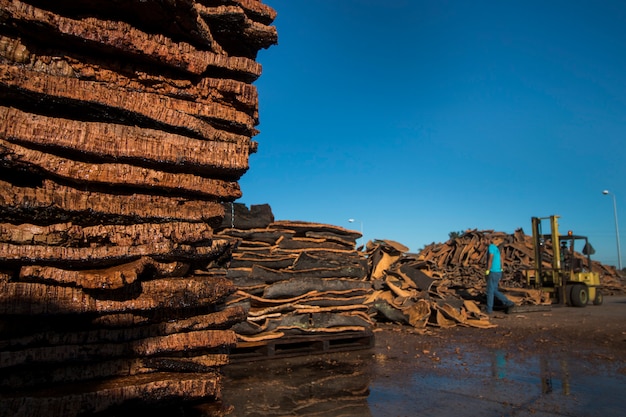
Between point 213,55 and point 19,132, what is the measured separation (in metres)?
1.19

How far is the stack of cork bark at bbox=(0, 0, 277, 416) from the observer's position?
2.10m

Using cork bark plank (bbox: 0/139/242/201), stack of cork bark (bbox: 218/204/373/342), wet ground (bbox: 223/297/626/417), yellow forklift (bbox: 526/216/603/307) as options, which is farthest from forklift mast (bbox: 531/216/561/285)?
cork bark plank (bbox: 0/139/242/201)

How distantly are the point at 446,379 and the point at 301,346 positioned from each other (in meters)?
2.30

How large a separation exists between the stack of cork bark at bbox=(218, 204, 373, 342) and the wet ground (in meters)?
0.48

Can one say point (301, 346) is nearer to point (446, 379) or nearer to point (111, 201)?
point (446, 379)

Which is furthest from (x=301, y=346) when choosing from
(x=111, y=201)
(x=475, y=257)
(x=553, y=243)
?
(x=475, y=257)

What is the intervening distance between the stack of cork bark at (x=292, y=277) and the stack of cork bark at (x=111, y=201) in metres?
3.54

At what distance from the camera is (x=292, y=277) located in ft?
21.6

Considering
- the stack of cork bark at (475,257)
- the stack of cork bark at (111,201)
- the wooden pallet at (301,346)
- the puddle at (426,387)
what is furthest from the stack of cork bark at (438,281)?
the stack of cork bark at (111,201)

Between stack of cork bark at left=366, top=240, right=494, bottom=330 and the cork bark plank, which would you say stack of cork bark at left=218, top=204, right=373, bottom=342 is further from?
the cork bark plank

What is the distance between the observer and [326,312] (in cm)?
668

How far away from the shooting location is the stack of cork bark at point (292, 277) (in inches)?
249

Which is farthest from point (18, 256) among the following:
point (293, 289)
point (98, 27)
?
point (293, 289)

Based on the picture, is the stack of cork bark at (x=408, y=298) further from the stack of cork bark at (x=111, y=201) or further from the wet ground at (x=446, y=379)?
the stack of cork bark at (x=111, y=201)
